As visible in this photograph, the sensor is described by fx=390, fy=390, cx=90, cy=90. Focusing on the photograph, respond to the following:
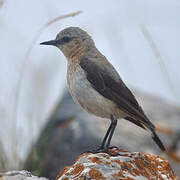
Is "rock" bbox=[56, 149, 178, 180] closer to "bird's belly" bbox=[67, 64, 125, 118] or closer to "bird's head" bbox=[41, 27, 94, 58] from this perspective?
"bird's belly" bbox=[67, 64, 125, 118]

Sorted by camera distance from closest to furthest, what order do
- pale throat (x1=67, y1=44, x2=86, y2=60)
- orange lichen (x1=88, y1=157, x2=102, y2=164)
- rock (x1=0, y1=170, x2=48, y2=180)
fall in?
rock (x1=0, y1=170, x2=48, y2=180) < orange lichen (x1=88, y1=157, x2=102, y2=164) < pale throat (x1=67, y1=44, x2=86, y2=60)

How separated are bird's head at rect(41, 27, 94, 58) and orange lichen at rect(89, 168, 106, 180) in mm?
2537

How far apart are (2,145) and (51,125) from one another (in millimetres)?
2021

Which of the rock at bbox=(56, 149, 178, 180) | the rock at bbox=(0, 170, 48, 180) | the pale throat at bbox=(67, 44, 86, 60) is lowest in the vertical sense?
the rock at bbox=(56, 149, 178, 180)

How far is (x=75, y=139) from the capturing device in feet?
26.5

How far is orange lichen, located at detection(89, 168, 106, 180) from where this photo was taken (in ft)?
11.4

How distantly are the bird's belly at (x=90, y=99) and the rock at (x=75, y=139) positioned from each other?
2.57 meters

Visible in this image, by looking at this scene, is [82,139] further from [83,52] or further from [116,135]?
[83,52]

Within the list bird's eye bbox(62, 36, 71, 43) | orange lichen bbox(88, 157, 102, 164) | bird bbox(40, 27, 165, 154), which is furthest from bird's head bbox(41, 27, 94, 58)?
orange lichen bbox(88, 157, 102, 164)

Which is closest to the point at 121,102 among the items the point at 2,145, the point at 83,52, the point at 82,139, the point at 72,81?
the point at 72,81

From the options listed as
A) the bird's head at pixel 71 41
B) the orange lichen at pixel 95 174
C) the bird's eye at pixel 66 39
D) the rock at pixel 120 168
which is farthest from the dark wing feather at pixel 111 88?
the orange lichen at pixel 95 174

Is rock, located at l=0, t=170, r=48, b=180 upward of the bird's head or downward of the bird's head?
downward

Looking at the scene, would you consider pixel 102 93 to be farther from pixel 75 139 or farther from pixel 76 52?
pixel 75 139

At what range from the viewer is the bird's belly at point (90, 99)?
16.2 ft
